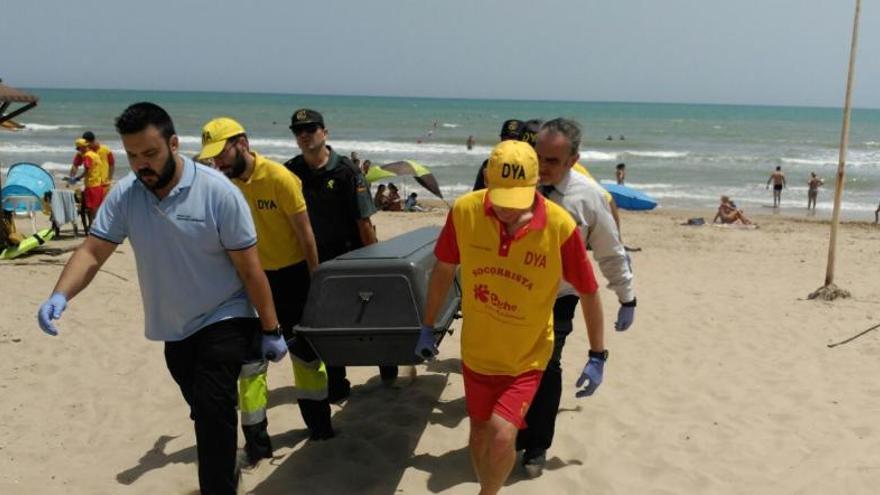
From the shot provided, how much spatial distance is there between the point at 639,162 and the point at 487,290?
3579 cm

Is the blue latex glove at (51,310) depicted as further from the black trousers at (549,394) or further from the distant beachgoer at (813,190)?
the distant beachgoer at (813,190)

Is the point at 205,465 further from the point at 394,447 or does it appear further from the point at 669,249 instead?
the point at 669,249

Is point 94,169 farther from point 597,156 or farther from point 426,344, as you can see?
point 597,156

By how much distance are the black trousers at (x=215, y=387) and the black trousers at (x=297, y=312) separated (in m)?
0.96

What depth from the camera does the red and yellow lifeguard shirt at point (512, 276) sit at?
120 inches

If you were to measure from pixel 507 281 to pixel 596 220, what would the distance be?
890mm

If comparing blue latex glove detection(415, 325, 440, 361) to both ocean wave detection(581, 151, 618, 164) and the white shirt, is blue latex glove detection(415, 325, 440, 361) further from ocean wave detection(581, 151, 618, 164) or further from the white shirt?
ocean wave detection(581, 151, 618, 164)

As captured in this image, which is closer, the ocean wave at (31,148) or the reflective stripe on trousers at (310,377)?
the reflective stripe on trousers at (310,377)

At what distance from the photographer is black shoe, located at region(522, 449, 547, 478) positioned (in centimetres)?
406

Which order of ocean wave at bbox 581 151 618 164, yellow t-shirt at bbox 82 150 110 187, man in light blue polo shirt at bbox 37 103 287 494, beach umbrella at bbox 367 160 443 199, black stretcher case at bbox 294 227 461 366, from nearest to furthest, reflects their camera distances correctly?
man in light blue polo shirt at bbox 37 103 287 494
black stretcher case at bbox 294 227 461 366
yellow t-shirt at bbox 82 150 110 187
beach umbrella at bbox 367 160 443 199
ocean wave at bbox 581 151 618 164

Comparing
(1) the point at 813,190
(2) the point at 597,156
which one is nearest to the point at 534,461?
(1) the point at 813,190

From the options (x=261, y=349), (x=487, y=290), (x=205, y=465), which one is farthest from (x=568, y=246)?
(x=205, y=465)

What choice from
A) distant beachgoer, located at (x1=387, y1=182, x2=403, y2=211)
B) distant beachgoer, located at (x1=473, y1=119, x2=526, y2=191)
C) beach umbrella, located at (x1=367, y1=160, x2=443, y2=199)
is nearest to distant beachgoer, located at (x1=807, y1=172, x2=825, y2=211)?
distant beachgoer, located at (x1=387, y1=182, x2=403, y2=211)

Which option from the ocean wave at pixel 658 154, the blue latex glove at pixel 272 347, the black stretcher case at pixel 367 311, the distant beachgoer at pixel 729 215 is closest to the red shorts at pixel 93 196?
the black stretcher case at pixel 367 311
